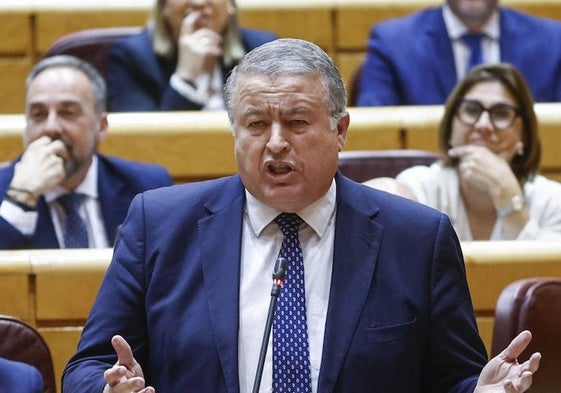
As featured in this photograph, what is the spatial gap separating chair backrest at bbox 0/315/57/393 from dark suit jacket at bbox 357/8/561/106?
1.09 meters

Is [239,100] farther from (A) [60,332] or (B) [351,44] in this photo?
(B) [351,44]

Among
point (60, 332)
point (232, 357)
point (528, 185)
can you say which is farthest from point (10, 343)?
point (528, 185)

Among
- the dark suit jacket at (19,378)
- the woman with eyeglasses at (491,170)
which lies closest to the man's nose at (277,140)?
the dark suit jacket at (19,378)

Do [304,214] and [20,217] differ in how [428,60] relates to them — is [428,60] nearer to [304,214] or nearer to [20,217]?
[20,217]

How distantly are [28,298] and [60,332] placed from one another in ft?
0.19

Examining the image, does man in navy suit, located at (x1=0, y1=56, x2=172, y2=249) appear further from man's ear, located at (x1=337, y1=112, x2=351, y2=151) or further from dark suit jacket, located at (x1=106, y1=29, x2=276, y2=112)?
man's ear, located at (x1=337, y1=112, x2=351, y2=151)

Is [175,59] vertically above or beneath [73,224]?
above

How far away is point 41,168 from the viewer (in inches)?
71.9

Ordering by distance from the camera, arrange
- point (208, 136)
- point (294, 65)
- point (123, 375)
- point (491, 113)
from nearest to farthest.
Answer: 1. point (123, 375)
2. point (294, 65)
3. point (491, 113)
4. point (208, 136)

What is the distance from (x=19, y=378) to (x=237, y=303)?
9.2 inches

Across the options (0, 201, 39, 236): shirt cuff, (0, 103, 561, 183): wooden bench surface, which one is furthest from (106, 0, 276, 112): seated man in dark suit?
(0, 201, 39, 236): shirt cuff

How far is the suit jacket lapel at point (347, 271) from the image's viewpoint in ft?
3.46

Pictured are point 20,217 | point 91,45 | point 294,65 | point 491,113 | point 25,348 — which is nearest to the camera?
point 294,65

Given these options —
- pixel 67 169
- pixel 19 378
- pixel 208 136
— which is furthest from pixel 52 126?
pixel 19 378
